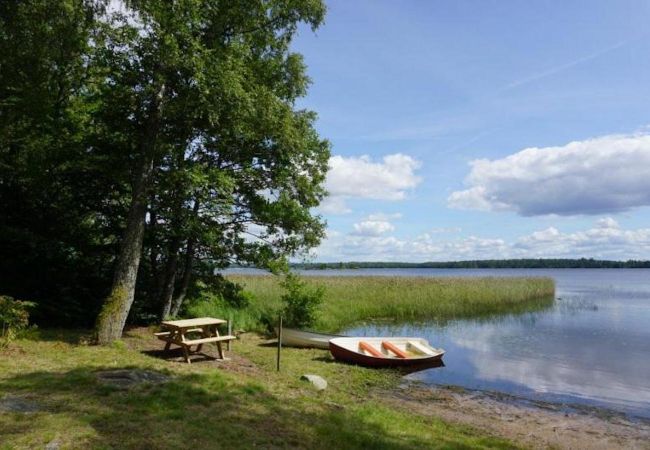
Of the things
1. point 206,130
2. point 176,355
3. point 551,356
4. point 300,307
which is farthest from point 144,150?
point 551,356

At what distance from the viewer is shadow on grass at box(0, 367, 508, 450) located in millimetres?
5637

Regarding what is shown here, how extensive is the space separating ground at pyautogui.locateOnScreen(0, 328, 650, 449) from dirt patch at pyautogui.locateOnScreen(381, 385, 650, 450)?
1.1 inches

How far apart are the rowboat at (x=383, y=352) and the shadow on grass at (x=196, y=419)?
5.55 metres

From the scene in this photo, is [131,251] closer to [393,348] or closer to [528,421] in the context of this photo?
[393,348]

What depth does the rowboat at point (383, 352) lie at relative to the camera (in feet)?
46.5

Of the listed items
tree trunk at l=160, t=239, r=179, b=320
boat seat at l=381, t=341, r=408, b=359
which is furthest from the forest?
boat seat at l=381, t=341, r=408, b=359

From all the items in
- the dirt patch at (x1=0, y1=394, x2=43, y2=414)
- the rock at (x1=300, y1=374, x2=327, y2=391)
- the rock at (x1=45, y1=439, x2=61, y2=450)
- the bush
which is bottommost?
the rock at (x1=300, y1=374, x2=327, y2=391)

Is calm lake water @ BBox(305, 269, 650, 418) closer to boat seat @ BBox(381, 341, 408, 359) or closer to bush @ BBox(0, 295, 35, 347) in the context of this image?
boat seat @ BBox(381, 341, 408, 359)

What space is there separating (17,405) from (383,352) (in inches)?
444

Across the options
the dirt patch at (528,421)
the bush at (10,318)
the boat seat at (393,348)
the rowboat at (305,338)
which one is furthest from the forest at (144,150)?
the dirt patch at (528,421)

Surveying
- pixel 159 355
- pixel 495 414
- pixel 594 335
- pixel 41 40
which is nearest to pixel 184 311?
pixel 159 355

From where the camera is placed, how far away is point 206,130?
42.7ft

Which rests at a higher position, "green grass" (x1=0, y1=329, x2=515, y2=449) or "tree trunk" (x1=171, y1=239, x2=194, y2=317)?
"tree trunk" (x1=171, y1=239, x2=194, y2=317)

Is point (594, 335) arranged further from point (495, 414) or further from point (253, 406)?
point (253, 406)
